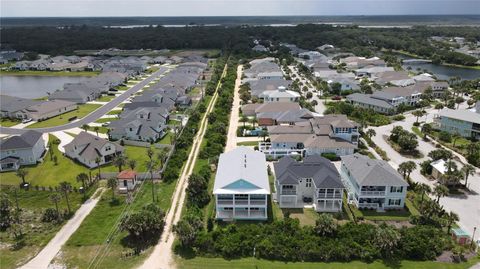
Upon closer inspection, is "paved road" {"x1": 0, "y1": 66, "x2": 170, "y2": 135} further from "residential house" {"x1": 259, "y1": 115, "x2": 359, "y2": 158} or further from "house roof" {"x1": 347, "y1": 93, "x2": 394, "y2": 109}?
"house roof" {"x1": 347, "y1": 93, "x2": 394, "y2": 109}

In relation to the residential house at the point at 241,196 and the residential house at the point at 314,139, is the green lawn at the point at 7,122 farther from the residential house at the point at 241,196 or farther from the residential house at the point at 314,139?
the residential house at the point at 241,196

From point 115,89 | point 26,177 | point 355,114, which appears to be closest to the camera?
point 26,177

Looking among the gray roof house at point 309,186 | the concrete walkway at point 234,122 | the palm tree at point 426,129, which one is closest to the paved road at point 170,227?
the concrete walkway at point 234,122

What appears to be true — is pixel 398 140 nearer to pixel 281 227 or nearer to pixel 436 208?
pixel 436 208

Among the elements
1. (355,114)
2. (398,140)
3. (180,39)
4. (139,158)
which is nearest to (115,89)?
(139,158)

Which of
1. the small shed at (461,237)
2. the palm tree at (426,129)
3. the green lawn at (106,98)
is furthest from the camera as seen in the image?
the green lawn at (106,98)

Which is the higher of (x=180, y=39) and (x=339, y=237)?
(x=180, y=39)
